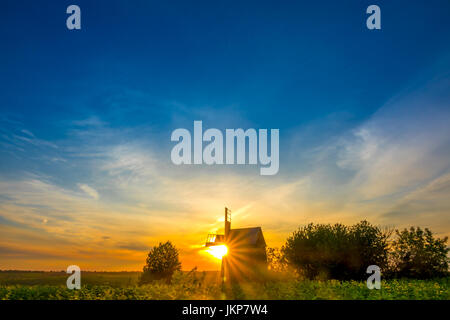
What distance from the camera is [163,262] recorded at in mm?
50594

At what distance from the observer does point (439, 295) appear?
17484 millimetres

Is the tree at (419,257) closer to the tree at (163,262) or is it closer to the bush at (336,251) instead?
the bush at (336,251)

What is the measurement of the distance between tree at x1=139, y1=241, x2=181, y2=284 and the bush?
63.6 ft

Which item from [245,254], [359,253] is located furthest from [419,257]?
[245,254]

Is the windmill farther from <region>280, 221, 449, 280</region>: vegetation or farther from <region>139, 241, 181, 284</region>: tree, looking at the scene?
<region>139, 241, 181, 284</region>: tree

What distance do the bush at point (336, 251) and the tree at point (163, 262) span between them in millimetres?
19394

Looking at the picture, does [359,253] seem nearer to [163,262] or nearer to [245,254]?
[245,254]

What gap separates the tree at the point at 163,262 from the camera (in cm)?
4909

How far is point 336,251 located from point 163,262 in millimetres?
28635

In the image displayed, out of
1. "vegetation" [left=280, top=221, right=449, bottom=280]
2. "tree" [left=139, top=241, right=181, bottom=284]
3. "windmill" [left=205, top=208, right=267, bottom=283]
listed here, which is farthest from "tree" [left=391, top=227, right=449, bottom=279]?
"tree" [left=139, top=241, right=181, bottom=284]

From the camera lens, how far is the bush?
124 ft
